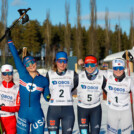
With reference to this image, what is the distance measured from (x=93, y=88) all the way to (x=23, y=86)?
4.29 ft

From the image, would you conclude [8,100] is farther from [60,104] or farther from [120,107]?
[120,107]

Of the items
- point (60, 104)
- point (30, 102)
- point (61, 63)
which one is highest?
point (61, 63)

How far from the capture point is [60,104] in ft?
13.7

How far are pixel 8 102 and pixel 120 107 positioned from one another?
1.96 m

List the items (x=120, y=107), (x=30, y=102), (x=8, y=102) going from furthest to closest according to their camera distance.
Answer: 1. (x=120, y=107)
2. (x=8, y=102)
3. (x=30, y=102)

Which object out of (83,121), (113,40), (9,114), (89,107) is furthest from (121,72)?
(113,40)

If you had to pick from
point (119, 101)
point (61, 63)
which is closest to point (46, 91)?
point (61, 63)

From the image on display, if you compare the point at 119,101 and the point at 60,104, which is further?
the point at 119,101

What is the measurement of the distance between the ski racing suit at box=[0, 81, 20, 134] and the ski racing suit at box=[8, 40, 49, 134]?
222 mm

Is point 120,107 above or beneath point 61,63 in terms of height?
beneath

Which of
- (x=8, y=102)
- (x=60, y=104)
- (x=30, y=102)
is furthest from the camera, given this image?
(x=60, y=104)

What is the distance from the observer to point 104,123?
706 centimetres

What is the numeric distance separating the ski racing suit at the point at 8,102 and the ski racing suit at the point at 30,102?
22cm

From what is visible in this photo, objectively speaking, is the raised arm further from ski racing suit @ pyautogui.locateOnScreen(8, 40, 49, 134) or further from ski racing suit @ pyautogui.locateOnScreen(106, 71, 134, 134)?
ski racing suit @ pyautogui.locateOnScreen(106, 71, 134, 134)
